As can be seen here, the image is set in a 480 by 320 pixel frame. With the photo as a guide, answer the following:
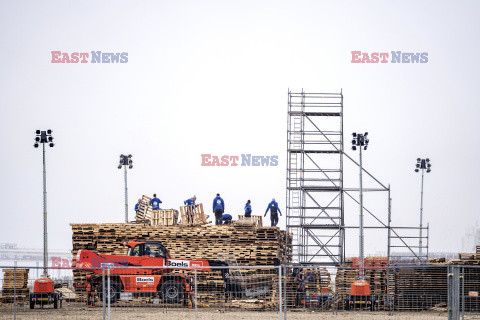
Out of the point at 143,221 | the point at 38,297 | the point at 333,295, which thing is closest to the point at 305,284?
the point at 333,295

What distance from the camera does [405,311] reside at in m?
29.4

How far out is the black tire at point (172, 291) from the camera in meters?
28.0

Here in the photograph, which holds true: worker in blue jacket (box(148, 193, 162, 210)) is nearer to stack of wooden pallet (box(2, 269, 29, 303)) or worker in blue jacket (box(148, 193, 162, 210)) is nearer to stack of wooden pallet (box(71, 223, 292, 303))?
stack of wooden pallet (box(71, 223, 292, 303))

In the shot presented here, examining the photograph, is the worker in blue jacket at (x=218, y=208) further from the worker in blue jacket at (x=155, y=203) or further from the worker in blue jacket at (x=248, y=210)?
the worker in blue jacket at (x=155, y=203)

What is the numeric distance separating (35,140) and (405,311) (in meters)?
24.3

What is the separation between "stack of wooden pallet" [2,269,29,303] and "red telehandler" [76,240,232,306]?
220 centimetres

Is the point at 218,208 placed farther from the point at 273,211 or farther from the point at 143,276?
the point at 143,276

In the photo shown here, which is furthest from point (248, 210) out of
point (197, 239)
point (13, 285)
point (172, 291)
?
point (13, 285)

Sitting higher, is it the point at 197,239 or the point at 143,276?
the point at 197,239

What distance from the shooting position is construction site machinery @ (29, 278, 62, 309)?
29.7 meters

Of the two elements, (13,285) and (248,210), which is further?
(248,210)

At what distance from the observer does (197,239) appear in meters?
36.6

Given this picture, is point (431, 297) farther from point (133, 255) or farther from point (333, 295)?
point (133, 255)

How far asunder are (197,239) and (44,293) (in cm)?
836
